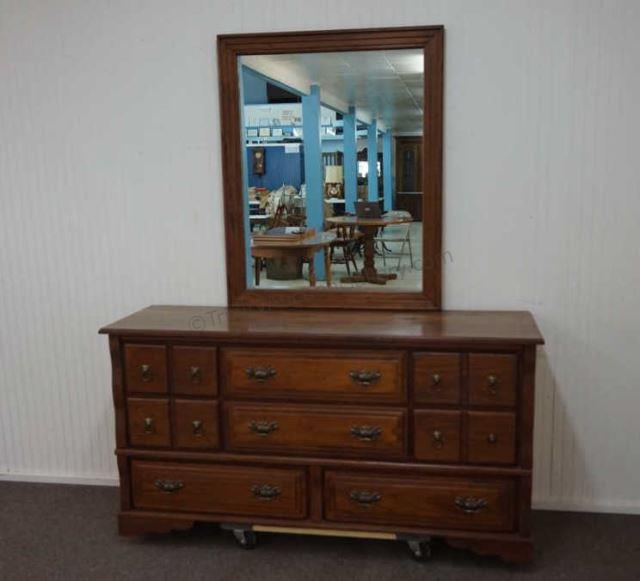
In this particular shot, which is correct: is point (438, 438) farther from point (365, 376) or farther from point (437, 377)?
point (365, 376)

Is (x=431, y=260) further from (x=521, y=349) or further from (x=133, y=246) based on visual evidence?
(x=133, y=246)

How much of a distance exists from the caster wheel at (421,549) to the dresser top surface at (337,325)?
0.79 metres

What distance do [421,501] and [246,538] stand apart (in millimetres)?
719

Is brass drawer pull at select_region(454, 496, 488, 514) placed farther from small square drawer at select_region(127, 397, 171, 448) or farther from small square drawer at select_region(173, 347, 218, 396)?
small square drawer at select_region(127, 397, 171, 448)

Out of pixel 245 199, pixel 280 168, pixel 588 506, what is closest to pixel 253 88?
pixel 280 168

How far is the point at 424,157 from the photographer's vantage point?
2.86 m

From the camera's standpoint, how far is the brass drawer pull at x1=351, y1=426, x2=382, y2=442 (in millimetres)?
2615

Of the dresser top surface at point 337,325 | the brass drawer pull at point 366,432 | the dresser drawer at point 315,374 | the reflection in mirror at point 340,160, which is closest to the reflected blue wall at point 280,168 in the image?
the reflection in mirror at point 340,160

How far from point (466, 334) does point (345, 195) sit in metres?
0.80

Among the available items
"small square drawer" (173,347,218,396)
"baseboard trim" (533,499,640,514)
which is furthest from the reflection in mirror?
"baseboard trim" (533,499,640,514)

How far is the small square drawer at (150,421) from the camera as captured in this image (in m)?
2.75

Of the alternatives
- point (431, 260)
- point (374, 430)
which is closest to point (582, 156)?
point (431, 260)

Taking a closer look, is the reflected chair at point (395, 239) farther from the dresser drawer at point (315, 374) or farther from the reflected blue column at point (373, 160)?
the dresser drawer at point (315, 374)

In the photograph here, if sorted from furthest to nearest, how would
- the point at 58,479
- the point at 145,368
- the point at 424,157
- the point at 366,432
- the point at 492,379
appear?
1. the point at 58,479
2. the point at 424,157
3. the point at 145,368
4. the point at 366,432
5. the point at 492,379
